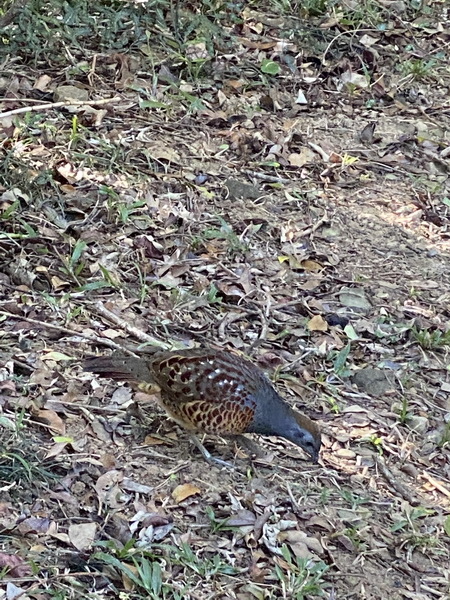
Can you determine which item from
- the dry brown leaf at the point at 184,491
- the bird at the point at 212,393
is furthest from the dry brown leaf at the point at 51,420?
the dry brown leaf at the point at 184,491

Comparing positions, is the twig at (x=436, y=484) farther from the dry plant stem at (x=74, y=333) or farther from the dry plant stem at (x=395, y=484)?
the dry plant stem at (x=74, y=333)

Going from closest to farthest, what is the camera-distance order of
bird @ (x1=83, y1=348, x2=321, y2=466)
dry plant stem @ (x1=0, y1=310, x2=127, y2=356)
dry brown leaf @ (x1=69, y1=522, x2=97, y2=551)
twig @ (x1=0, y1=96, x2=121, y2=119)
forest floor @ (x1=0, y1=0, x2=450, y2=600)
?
dry brown leaf @ (x1=69, y1=522, x2=97, y2=551) → forest floor @ (x1=0, y1=0, x2=450, y2=600) → bird @ (x1=83, y1=348, x2=321, y2=466) → dry plant stem @ (x1=0, y1=310, x2=127, y2=356) → twig @ (x1=0, y1=96, x2=121, y2=119)

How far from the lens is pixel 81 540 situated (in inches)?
168

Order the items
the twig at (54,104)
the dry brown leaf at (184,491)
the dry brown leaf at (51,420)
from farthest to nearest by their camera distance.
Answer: the twig at (54,104) < the dry brown leaf at (51,420) < the dry brown leaf at (184,491)

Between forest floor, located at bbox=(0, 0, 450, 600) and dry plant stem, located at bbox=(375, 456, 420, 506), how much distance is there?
2cm

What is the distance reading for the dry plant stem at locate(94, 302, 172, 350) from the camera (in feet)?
18.7

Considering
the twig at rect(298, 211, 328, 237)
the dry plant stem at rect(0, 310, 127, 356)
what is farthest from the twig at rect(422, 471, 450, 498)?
the twig at rect(298, 211, 328, 237)

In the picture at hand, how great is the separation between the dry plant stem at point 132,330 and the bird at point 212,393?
47 centimetres

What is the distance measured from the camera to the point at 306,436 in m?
5.09

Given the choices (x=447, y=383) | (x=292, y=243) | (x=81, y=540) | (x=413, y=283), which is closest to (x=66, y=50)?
(x=292, y=243)

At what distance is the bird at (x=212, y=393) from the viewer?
196 inches

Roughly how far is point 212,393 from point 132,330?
94 centimetres

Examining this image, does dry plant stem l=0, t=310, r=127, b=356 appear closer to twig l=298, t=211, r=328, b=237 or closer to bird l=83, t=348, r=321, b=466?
bird l=83, t=348, r=321, b=466

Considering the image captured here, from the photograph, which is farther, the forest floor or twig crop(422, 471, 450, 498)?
twig crop(422, 471, 450, 498)
